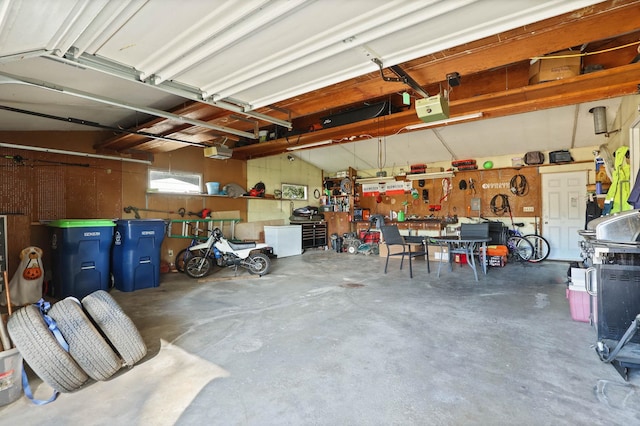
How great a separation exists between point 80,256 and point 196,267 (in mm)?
1883

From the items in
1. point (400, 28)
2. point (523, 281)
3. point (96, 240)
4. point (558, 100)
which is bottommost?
point (523, 281)

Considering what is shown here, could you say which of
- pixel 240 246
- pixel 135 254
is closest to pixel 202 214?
pixel 240 246

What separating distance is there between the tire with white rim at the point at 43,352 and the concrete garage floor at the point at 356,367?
0.12 meters

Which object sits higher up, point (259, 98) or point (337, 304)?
point (259, 98)

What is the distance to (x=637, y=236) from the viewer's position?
7.37 feet

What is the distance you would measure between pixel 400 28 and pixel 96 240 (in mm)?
4582

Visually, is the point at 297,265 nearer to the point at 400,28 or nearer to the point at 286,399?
the point at 286,399

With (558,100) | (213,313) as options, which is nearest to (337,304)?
(213,313)

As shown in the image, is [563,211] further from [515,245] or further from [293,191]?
[293,191]

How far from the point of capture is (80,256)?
4055 mm

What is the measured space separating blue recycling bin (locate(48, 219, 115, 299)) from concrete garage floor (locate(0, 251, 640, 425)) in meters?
0.56

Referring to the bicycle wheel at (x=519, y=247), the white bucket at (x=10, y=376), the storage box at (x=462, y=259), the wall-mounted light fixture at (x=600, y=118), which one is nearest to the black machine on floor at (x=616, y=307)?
the wall-mounted light fixture at (x=600, y=118)

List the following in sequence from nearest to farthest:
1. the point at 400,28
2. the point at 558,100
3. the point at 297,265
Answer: the point at 400,28 < the point at 558,100 < the point at 297,265

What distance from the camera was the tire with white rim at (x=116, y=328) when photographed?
7.59 feet
